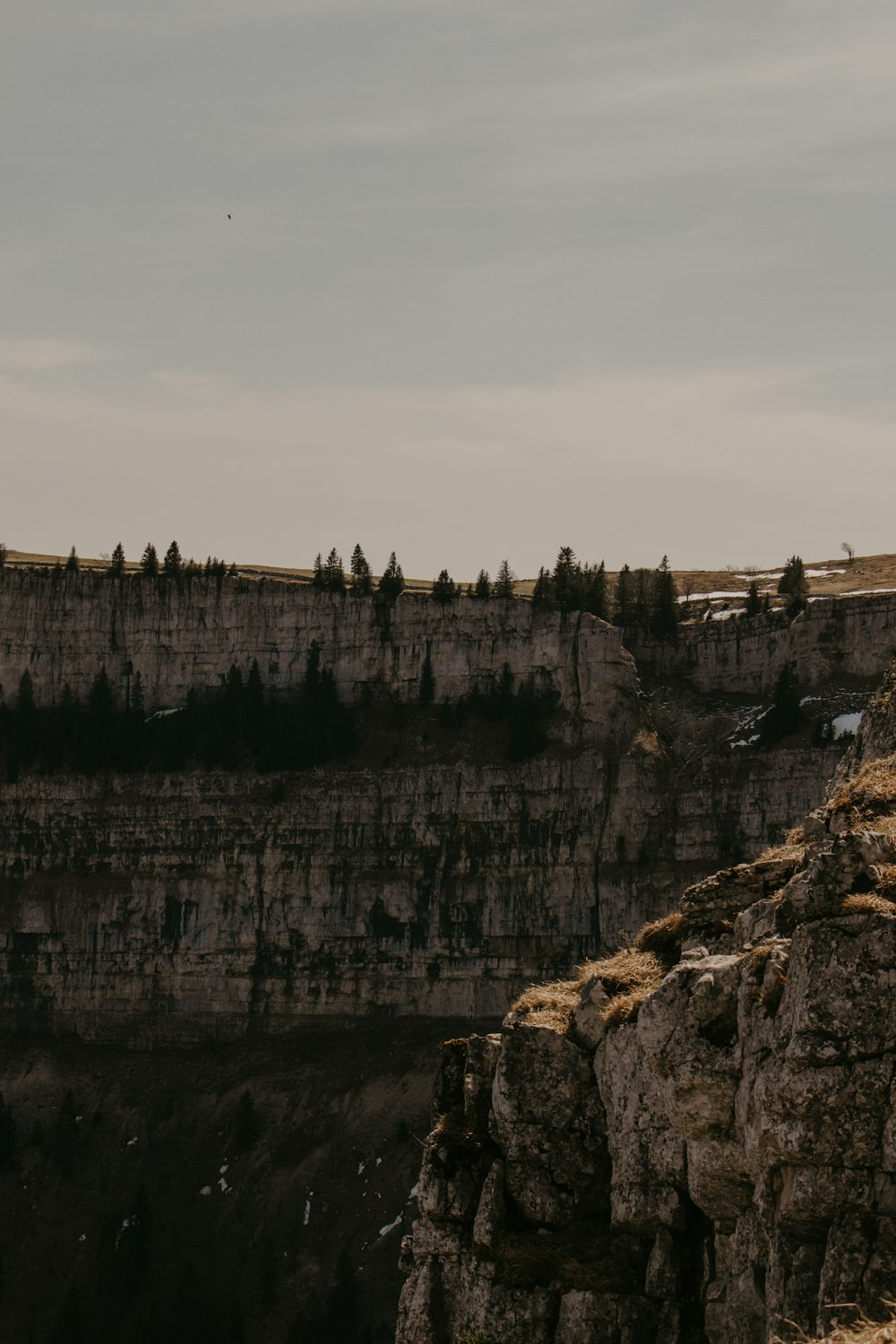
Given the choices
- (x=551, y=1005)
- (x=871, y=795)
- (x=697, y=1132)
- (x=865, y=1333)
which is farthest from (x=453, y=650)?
(x=865, y=1333)

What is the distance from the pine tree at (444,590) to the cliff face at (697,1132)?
487 feet

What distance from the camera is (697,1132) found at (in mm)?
36688

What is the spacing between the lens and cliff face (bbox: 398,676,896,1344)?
33.7 meters

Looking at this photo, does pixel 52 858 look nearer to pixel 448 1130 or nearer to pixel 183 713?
pixel 183 713

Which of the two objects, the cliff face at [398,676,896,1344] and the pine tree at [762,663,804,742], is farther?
the pine tree at [762,663,804,742]

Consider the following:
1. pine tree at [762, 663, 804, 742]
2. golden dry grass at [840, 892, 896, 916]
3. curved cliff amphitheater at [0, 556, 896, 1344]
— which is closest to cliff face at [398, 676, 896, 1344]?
golden dry grass at [840, 892, 896, 916]

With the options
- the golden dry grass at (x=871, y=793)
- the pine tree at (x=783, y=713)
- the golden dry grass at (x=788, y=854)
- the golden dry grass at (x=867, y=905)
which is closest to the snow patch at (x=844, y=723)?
the pine tree at (x=783, y=713)

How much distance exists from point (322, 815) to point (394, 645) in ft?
55.9

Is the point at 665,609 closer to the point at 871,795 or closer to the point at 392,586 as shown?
the point at 392,586

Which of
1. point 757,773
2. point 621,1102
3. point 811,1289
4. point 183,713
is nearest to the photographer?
point 811,1289

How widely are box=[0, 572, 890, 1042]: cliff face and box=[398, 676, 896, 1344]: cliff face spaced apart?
421 feet

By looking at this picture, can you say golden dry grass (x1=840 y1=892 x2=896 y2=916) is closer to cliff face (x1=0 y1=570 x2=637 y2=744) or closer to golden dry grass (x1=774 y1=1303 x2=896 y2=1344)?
golden dry grass (x1=774 y1=1303 x2=896 y2=1344)

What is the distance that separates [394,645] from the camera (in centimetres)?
19375

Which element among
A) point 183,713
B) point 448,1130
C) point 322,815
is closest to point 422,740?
point 322,815
